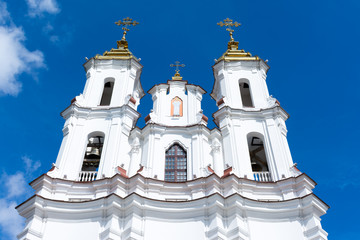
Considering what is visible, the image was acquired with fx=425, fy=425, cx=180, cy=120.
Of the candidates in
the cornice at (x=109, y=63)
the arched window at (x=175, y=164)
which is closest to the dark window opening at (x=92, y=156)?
the arched window at (x=175, y=164)

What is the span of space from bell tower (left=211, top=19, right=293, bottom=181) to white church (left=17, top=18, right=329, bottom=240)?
62mm

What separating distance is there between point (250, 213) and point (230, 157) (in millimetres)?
3499

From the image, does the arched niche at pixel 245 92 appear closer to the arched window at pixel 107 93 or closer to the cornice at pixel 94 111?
the cornice at pixel 94 111

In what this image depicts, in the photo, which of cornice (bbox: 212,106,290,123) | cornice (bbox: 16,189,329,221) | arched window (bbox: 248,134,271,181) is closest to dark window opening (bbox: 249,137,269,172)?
arched window (bbox: 248,134,271,181)

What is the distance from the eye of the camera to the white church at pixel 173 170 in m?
16.9

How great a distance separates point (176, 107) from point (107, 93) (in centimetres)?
516

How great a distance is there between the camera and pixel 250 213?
57.1ft

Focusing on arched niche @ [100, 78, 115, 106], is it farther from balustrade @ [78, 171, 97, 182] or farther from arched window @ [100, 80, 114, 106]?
balustrade @ [78, 171, 97, 182]

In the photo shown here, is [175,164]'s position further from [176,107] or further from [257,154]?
[257,154]

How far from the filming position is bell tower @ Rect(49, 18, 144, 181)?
19.8m

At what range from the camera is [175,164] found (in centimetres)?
2045

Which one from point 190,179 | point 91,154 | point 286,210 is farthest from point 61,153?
point 286,210

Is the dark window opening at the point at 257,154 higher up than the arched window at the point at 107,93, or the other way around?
the arched window at the point at 107,93

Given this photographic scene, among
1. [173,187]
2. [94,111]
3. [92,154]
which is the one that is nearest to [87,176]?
[92,154]
